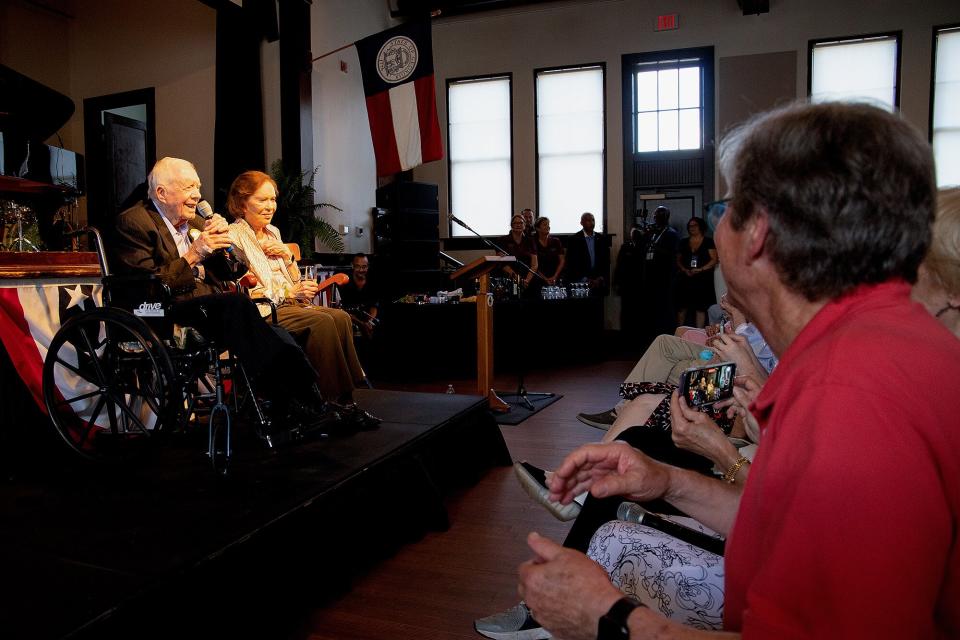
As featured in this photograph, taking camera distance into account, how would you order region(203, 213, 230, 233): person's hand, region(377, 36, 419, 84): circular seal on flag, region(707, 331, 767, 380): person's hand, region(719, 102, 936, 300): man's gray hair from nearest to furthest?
1. region(719, 102, 936, 300): man's gray hair
2. region(707, 331, 767, 380): person's hand
3. region(203, 213, 230, 233): person's hand
4. region(377, 36, 419, 84): circular seal on flag

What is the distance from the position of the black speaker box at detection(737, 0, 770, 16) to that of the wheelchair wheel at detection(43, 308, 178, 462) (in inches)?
309

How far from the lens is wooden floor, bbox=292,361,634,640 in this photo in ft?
6.22

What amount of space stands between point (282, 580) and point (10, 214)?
6.90ft

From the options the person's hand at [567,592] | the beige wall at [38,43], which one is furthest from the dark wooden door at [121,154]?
the person's hand at [567,592]

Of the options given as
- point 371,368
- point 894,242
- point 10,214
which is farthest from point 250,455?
point 371,368

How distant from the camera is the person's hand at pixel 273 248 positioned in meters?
3.43

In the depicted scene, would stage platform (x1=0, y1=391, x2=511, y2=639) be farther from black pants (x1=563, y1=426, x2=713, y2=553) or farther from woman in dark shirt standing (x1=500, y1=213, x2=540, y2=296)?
woman in dark shirt standing (x1=500, y1=213, x2=540, y2=296)

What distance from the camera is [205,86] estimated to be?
7.76 metres

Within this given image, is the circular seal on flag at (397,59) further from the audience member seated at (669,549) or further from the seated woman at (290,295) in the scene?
the audience member seated at (669,549)

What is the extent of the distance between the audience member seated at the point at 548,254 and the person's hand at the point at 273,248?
4535 millimetres

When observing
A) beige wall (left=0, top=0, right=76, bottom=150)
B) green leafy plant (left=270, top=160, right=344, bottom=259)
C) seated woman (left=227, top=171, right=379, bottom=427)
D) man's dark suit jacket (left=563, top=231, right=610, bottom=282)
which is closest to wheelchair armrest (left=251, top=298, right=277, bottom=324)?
seated woman (left=227, top=171, right=379, bottom=427)

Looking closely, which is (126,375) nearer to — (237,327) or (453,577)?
(237,327)

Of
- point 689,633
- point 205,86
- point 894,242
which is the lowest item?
point 689,633

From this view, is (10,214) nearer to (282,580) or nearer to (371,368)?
(282,580)
